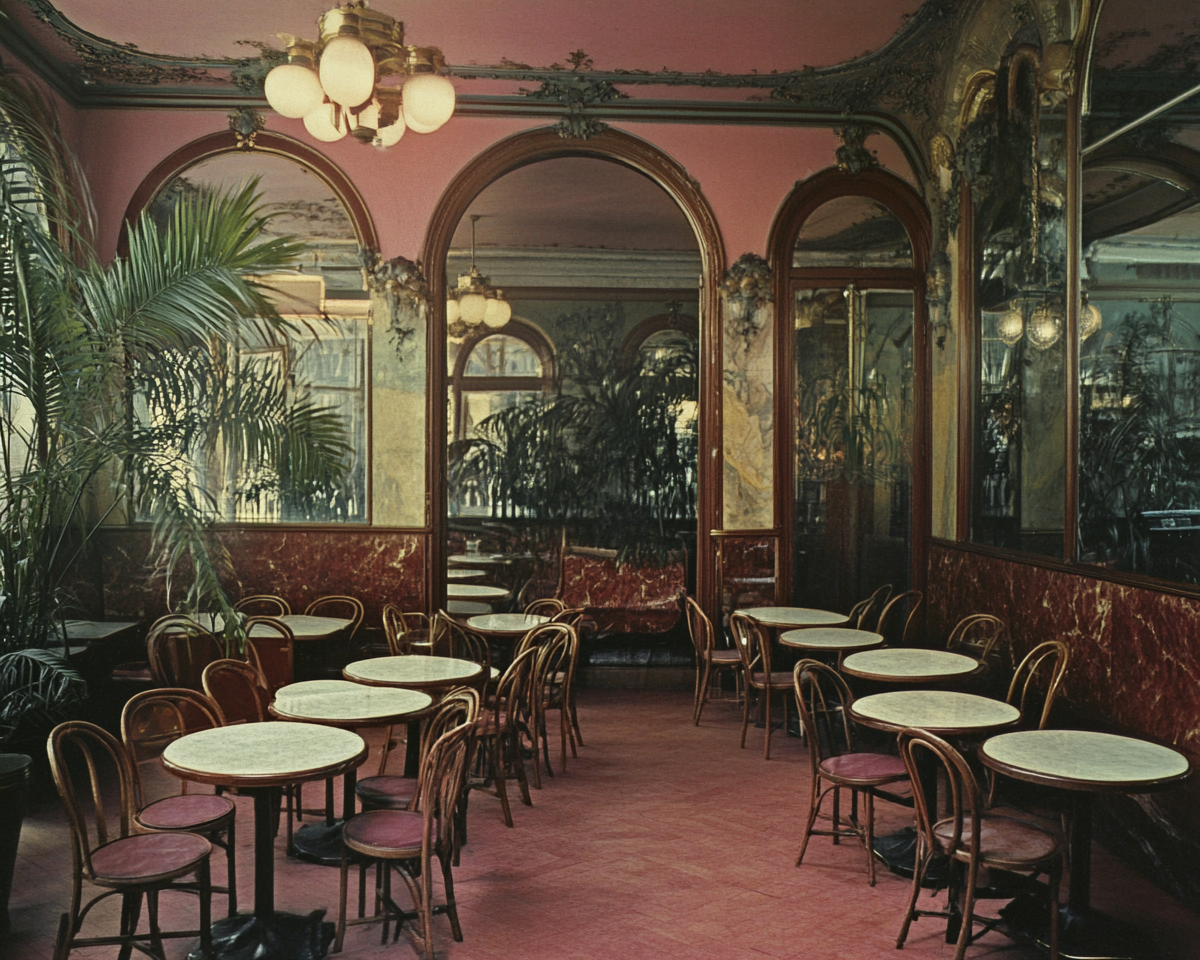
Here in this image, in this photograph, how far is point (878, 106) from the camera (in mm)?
7238

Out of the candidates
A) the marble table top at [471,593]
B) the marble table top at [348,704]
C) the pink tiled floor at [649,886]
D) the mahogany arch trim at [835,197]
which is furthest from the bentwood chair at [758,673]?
the mahogany arch trim at [835,197]

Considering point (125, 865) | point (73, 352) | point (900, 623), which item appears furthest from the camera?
point (900, 623)

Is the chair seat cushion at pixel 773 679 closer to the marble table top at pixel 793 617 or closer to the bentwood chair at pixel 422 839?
the marble table top at pixel 793 617

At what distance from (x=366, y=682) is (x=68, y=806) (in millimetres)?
1738

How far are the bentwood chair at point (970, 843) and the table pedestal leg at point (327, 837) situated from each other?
7.14 feet

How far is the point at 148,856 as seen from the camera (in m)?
3.10

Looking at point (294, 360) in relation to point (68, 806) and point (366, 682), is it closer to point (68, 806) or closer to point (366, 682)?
point (366, 682)

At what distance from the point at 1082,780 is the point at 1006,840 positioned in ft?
1.09

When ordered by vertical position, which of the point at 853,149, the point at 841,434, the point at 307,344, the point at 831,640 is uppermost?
the point at 853,149

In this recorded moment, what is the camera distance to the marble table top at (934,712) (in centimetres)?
376

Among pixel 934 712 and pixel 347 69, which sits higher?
pixel 347 69

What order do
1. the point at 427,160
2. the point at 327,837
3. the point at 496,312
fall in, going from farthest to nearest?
the point at 496,312 < the point at 427,160 < the point at 327,837

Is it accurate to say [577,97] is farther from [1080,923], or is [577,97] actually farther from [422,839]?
[1080,923]

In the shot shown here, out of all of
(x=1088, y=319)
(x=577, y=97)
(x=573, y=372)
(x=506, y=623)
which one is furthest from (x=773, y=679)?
(x=573, y=372)
